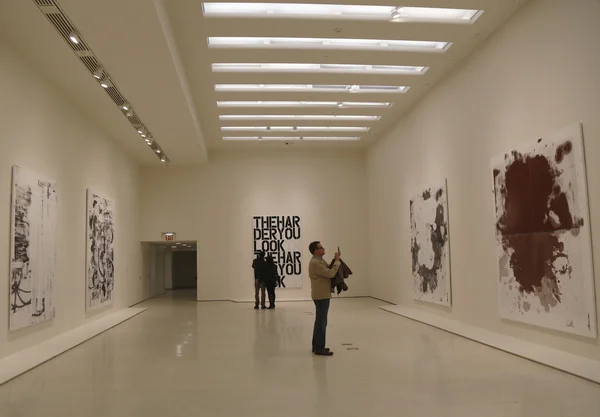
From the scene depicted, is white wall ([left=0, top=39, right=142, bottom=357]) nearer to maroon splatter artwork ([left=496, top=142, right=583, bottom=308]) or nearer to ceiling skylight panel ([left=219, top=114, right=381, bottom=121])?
ceiling skylight panel ([left=219, top=114, right=381, bottom=121])

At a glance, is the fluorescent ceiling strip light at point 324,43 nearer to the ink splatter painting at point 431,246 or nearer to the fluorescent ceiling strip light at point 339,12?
the fluorescent ceiling strip light at point 339,12

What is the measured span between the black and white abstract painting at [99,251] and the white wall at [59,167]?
0.35m

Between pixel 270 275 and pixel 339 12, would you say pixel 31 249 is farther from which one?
pixel 270 275

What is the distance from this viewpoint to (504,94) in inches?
423

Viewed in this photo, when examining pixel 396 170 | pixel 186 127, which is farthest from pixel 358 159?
pixel 186 127

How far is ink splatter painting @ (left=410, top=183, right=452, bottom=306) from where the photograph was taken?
13.8m

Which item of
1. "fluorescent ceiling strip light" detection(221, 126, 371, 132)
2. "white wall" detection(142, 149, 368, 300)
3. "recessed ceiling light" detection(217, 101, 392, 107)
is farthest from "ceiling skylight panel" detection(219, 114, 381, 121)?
"white wall" detection(142, 149, 368, 300)

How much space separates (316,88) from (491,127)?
18.4 ft

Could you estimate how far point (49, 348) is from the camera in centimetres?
1048

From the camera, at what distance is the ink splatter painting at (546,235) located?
8.27 m

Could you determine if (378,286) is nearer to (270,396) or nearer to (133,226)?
(133,226)

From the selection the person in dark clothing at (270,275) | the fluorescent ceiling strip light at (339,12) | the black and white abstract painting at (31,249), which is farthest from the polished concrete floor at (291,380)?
the fluorescent ceiling strip light at (339,12)

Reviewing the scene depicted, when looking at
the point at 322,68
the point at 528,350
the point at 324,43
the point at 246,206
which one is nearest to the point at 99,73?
the point at 324,43

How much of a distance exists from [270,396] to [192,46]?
26.9 ft
